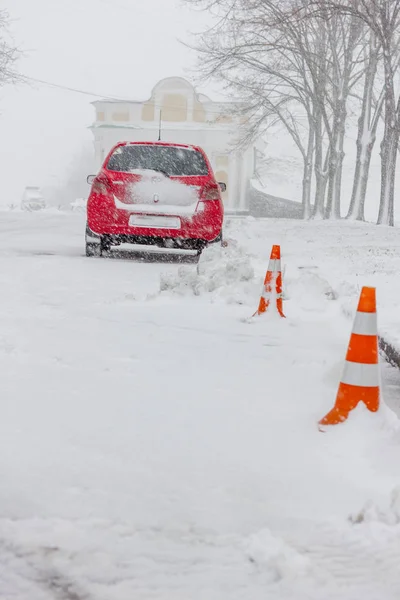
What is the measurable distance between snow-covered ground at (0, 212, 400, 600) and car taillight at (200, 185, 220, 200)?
446cm

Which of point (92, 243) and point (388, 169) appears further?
point (388, 169)

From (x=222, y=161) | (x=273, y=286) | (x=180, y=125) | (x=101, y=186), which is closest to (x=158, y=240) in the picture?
(x=101, y=186)

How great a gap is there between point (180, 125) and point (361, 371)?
5531 centimetres

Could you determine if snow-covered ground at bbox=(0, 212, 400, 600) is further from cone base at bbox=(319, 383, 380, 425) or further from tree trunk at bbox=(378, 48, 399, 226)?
Result: tree trunk at bbox=(378, 48, 399, 226)

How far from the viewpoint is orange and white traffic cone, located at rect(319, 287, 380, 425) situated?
3719mm

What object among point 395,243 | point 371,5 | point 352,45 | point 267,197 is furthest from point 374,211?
point 395,243

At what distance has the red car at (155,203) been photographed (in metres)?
11.0

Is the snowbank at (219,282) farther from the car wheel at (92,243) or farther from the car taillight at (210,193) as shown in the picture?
the car wheel at (92,243)

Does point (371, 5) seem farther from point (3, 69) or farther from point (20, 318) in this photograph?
point (20, 318)

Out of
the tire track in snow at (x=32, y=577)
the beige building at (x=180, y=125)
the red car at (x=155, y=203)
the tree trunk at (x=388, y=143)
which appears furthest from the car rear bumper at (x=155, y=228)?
the beige building at (x=180, y=125)

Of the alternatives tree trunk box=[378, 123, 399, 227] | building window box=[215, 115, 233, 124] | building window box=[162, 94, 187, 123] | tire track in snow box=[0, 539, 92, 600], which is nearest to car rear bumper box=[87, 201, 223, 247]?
tire track in snow box=[0, 539, 92, 600]

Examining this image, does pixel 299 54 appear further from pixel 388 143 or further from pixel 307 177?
pixel 307 177

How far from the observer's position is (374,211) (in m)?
80.7

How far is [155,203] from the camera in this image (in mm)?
11039
